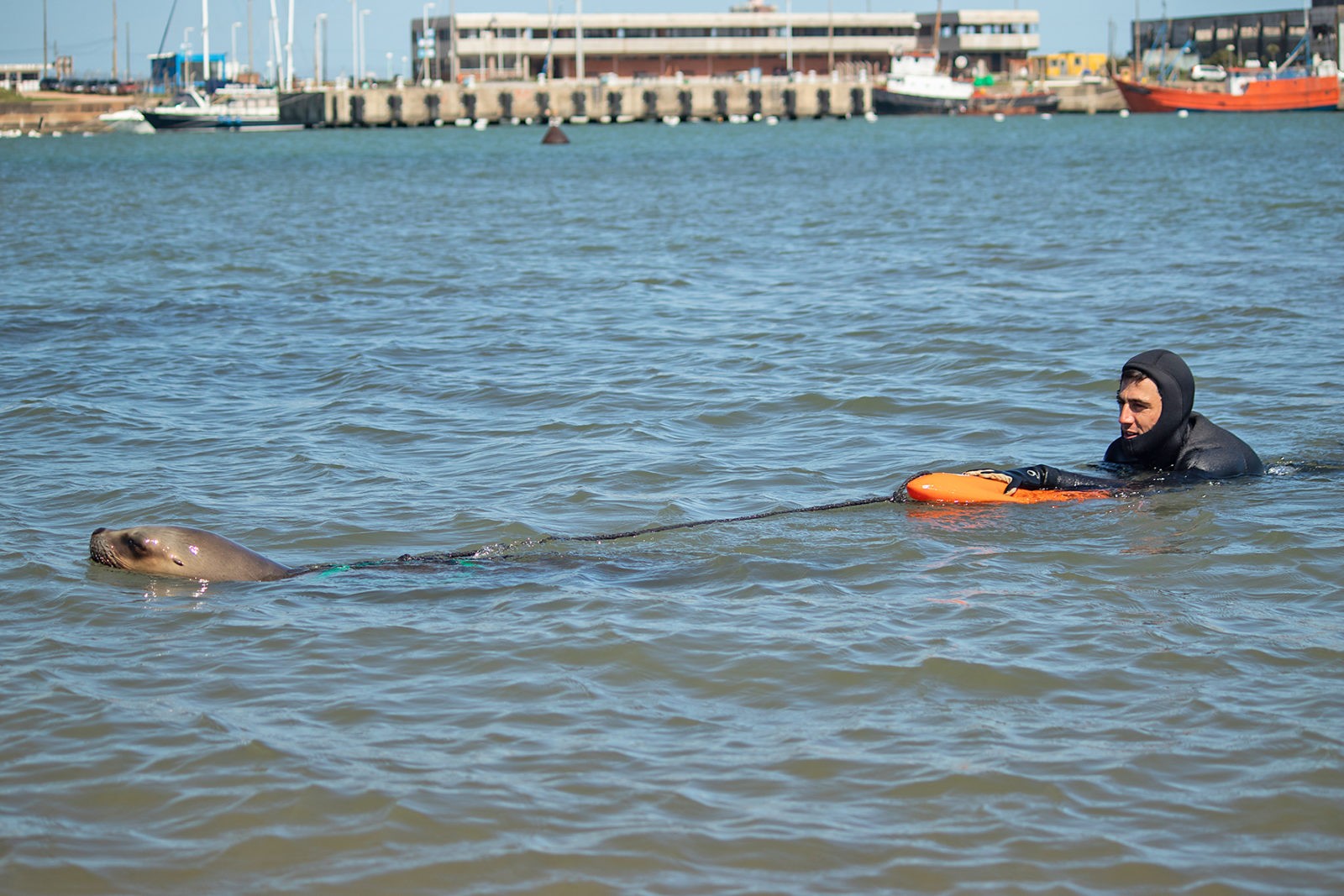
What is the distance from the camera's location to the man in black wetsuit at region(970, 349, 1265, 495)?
21.8ft

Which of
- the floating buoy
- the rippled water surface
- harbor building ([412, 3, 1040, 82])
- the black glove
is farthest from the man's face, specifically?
harbor building ([412, 3, 1040, 82])

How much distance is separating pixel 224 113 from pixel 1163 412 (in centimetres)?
9040

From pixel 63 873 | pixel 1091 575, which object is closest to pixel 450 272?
pixel 1091 575

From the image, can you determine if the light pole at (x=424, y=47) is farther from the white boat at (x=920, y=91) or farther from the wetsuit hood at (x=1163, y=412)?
the wetsuit hood at (x=1163, y=412)

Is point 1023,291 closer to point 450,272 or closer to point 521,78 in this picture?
point 450,272

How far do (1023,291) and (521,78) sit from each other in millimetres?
92634

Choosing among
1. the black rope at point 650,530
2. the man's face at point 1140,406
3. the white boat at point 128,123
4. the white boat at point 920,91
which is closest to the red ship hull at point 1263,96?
the white boat at point 920,91

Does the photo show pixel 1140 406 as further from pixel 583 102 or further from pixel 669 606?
pixel 583 102

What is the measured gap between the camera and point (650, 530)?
651 centimetres

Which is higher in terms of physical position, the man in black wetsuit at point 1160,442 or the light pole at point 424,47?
the light pole at point 424,47

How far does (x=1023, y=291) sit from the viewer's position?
49.4 feet

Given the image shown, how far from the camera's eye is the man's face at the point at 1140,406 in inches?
263

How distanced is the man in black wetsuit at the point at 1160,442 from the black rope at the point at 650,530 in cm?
56

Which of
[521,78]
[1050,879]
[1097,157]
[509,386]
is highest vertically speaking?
[521,78]
